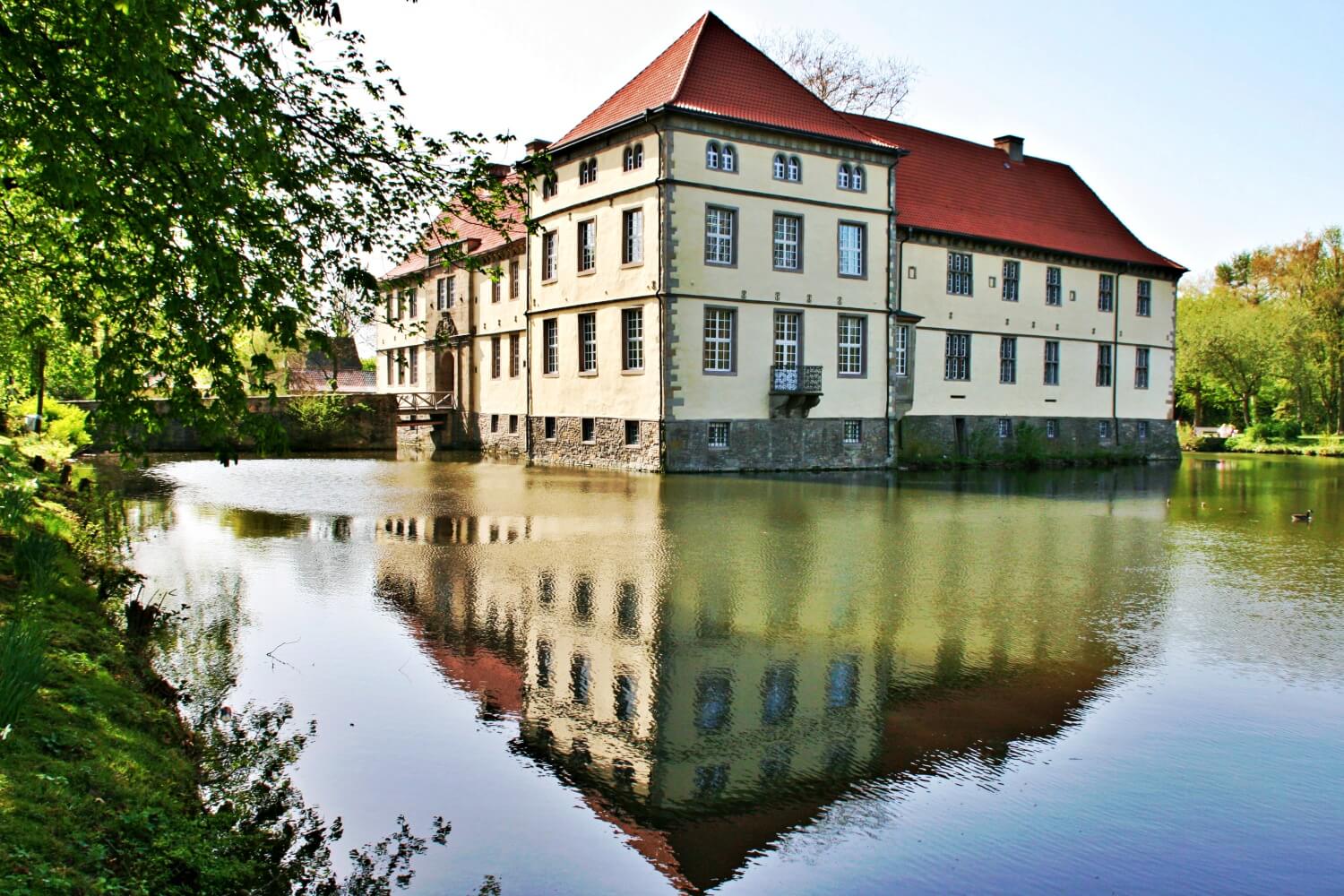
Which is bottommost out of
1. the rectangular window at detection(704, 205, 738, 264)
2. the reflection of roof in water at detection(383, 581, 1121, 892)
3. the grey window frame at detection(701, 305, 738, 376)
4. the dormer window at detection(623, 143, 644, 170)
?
the reflection of roof in water at detection(383, 581, 1121, 892)

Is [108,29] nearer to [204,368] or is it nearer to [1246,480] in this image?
[204,368]

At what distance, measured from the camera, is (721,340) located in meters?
29.8

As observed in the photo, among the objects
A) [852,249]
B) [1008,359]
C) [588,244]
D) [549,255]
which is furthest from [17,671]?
[1008,359]

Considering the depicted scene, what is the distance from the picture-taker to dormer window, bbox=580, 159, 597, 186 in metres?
31.2

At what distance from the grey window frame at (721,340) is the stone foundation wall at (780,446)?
4.80ft

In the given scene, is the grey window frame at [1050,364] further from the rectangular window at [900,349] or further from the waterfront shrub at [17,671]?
the waterfront shrub at [17,671]

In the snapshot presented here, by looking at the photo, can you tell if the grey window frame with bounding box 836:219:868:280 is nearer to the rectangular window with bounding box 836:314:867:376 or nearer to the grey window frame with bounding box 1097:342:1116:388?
the rectangular window with bounding box 836:314:867:376

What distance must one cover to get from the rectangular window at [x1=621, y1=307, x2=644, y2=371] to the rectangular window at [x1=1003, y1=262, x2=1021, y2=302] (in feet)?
53.2

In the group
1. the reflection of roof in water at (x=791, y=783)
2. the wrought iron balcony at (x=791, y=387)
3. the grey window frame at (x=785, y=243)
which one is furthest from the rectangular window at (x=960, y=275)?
the reflection of roof in water at (x=791, y=783)

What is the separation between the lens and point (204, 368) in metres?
6.36

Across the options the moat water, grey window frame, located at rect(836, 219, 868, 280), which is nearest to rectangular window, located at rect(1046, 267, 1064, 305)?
grey window frame, located at rect(836, 219, 868, 280)

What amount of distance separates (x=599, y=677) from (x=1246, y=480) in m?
31.0

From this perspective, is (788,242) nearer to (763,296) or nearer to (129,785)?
(763,296)

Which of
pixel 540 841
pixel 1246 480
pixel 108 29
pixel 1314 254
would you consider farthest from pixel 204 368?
pixel 1314 254
